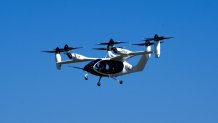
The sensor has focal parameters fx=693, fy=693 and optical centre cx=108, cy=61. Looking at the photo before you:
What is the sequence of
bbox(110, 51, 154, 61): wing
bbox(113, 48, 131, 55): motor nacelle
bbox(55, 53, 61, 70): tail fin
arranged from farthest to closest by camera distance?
bbox(55, 53, 61, 70): tail fin < bbox(113, 48, 131, 55): motor nacelle < bbox(110, 51, 154, 61): wing

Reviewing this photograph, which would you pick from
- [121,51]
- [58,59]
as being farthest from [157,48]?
[58,59]

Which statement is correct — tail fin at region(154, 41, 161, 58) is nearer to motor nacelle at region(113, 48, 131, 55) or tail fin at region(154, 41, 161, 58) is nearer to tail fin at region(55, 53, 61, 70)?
motor nacelle at region(113, 48, 131, 55)

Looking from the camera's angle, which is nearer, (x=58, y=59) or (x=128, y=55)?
(x=128, y=55)

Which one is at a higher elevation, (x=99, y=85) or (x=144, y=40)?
(x=144, y=40)

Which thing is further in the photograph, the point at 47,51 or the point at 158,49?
the point at 47,51

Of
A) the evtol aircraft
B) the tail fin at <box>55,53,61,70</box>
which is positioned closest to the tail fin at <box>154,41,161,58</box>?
the evtol aircraft

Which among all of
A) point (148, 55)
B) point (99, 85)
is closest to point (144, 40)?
point (148, 55)

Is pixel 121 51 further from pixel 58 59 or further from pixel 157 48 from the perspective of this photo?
pixel 58 59

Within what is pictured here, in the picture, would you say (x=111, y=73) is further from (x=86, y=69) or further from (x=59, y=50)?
(x=59, y=50)

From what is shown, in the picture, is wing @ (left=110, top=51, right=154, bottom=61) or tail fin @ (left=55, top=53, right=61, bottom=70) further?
tail fin @ (left=55, top=53, right=61, bottom=70)

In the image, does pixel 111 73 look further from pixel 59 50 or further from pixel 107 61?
pixel 59 50

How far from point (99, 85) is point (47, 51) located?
1155 centimetres

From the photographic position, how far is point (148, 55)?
117688 millimetres

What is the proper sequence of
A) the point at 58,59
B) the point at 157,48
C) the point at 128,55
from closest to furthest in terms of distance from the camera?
the point at 157,48 < the point at 128,55 < the point at 58,59
